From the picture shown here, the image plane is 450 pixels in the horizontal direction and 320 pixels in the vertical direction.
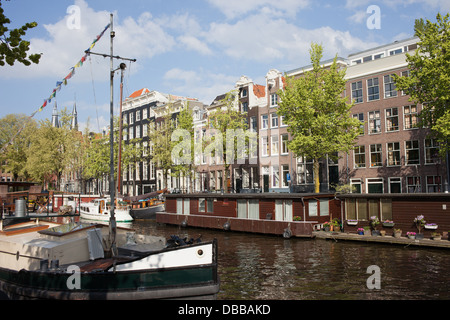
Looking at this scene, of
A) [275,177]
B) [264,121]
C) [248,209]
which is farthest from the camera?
[264,121]

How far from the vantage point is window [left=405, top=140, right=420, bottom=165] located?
35844mm

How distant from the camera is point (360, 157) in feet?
130

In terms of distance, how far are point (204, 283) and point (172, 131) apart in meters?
41.9

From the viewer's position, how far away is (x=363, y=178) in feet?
129

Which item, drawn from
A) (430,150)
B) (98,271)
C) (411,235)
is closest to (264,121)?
(430,150)

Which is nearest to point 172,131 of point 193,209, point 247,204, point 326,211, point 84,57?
point 193,209

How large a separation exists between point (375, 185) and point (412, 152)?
183 inches

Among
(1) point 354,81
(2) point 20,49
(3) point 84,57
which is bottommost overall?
(2) point 20,49

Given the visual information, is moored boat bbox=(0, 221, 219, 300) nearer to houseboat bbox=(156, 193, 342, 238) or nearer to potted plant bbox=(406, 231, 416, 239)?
potted plant bbox=(406, 231, 416, 239)

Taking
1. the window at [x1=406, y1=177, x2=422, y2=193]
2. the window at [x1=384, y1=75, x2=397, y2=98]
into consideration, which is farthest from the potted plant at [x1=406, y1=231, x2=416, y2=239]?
the window at [x1=384, y1=75, x2=397, y2=98]

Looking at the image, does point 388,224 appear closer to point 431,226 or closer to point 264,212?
point 431,226

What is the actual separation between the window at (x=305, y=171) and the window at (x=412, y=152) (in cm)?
1009

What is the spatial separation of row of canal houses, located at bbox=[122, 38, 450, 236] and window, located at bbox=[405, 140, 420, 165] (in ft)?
0.29
